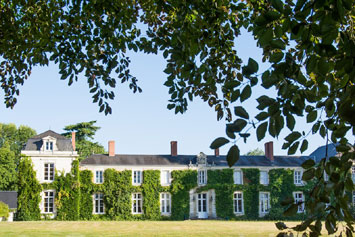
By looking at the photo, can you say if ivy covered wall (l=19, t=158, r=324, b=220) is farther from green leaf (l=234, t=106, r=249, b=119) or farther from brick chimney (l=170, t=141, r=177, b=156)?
green leaf (l=234, t=106, r=249, b=119)

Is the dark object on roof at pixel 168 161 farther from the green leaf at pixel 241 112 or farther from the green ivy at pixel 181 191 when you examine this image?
the green leaf at pixel 241 112

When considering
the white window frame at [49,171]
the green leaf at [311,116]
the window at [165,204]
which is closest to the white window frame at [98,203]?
the white window frame at [49,171]

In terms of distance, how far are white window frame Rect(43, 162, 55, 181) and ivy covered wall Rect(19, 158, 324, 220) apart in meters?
0.50

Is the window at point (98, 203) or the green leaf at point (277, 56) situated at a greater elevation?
the green leaf at point (277, 56)

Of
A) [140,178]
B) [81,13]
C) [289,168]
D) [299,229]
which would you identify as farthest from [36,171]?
[299,229]

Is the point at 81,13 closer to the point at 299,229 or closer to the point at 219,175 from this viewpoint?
the point at 299,229

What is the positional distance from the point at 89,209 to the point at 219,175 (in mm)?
9775

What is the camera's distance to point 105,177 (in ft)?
101

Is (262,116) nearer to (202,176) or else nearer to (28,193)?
(28,193)

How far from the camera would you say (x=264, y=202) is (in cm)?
3281

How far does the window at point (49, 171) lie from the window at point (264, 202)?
1543cm

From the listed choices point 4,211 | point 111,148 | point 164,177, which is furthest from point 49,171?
point 164,177

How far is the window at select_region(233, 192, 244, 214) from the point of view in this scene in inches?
1278

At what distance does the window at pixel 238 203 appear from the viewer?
32.5m
